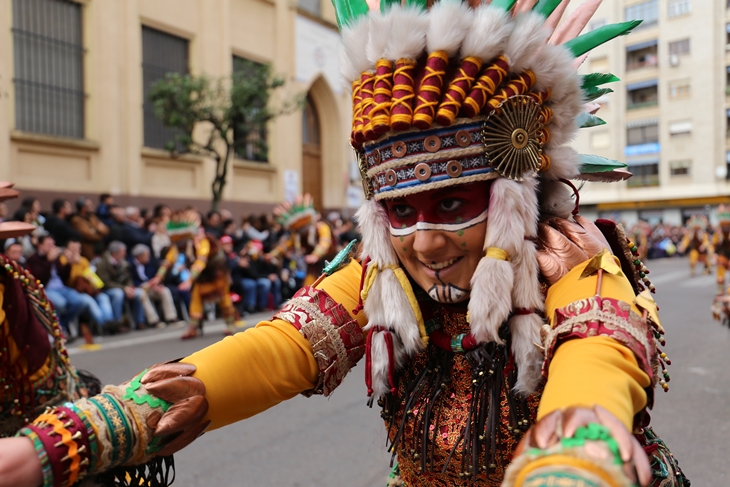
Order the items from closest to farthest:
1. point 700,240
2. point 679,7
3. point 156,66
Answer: point 156,66 → point 700,240 → point 679,7

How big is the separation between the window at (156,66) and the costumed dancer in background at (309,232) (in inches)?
212

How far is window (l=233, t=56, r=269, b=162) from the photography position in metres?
15.2

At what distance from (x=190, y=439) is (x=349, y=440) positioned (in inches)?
130

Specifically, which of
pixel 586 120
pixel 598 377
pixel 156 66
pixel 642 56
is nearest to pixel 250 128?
pixel 156 66

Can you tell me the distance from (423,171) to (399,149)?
8 centimetres

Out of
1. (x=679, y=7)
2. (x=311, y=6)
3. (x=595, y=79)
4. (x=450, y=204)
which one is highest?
(x=679, y=7)

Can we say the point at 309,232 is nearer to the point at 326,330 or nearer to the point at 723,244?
the point at 723,244

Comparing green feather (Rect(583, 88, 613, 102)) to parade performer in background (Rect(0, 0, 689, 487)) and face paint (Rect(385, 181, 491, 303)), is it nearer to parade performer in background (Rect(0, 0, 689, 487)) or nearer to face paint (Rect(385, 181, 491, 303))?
parade performer in background (Rect(0, 0, 689, 487))

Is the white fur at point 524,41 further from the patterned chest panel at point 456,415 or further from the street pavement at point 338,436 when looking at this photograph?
the street pavement at point 338,436

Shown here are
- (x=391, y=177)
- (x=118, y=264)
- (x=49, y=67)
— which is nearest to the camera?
(x=391, y=177)

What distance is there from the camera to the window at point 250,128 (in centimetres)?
1519

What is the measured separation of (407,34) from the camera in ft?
5.08

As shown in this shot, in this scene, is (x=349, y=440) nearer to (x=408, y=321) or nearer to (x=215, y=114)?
(x=408, y=321)

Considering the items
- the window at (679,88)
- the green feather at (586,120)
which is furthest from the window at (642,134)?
the green feather at (586,120)
